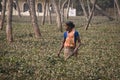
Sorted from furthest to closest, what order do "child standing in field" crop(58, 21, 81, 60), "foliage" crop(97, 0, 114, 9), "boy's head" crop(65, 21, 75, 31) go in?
"foliage" crop(97, 0, 114, 9) → "child standing in field" crop(58, 21, 81, 60) → "boy's head" crop(65, 21, 75, 31)

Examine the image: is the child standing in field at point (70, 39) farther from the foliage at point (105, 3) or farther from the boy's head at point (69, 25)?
the foliage at point (105, 3)

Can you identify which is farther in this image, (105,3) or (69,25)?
(105,3)

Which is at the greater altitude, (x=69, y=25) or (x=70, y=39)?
(x=69, y=25)

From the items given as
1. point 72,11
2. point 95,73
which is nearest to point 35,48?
point 95,73

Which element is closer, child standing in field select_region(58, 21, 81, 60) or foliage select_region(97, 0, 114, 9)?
child standing in field select_region(58, 21, 81, 60)

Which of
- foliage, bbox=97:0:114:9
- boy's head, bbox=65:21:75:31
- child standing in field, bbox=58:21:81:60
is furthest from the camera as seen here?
foliage, bbox=97:0:114:9

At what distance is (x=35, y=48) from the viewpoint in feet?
60.3

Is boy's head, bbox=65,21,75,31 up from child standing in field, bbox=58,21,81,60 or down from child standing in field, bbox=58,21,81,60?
up

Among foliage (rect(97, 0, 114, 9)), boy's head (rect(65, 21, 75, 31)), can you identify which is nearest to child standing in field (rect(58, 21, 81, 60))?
boy's head (rect(65, 21, 75, 31))

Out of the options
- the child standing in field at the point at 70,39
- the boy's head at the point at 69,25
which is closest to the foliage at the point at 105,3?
the child standing in field at the point at 70,39

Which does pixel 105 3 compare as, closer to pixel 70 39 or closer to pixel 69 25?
pixel 70 39

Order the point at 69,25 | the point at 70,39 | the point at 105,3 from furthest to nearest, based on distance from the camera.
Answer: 1. the point at 105,3
2. the point at 70,39
3. the point at 69,25

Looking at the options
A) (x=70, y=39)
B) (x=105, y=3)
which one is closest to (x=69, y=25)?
(x=70, y=39)

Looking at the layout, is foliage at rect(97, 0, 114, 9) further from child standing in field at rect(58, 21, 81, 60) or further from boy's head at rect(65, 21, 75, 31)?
boy's head at rect(65, 21, 75, 31)
